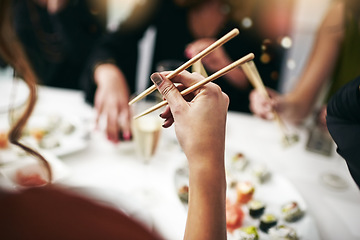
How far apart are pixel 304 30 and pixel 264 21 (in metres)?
1.25

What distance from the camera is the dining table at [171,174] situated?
0.75m

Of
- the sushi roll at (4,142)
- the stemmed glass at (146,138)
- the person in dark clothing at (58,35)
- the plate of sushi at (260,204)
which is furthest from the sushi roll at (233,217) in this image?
the person in dark clothing at (58,35)

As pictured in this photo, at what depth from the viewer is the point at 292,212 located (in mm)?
781

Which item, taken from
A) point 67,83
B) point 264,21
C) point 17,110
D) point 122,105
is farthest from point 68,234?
point 67,83

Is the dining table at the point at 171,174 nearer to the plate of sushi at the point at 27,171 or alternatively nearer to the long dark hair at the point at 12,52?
the plate of sushi at the point at 27,171

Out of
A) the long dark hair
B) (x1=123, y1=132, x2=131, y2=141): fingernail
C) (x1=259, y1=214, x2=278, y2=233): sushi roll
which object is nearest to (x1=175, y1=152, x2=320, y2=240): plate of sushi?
(x1=259, y1=214, x2=278, y2=233): sushi roll

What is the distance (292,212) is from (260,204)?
9 cm

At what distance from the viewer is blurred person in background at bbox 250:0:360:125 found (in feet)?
4.52

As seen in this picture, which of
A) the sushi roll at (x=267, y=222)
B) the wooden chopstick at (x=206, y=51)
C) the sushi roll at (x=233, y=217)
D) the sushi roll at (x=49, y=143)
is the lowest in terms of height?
the sushi roll at (x=267, y=222)

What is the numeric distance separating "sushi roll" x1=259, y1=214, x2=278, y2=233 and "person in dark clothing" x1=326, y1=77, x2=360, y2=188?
307 mm

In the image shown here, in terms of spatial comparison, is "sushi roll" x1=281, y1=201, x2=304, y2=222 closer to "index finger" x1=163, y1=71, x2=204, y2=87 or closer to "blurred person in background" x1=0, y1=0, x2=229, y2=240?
"blurred person in background" x1=0, y1=0, x2=229, y2=240

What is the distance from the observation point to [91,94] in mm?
1336

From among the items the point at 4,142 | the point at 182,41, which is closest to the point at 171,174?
the point at 4,142

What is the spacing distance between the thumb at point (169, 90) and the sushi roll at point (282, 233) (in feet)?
1.58
